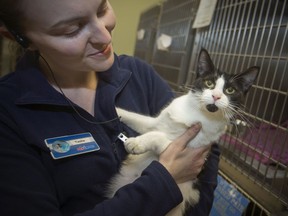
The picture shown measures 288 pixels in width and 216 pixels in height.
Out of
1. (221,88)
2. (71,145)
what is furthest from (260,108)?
(71,145)

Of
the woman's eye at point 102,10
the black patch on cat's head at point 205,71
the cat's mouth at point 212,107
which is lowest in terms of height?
the cat's mouth at point 212,107

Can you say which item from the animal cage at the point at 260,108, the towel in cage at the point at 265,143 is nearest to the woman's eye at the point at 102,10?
the animal cage at the point at 260,108

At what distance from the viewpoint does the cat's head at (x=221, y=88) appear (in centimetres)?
88

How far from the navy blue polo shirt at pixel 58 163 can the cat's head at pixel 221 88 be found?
286 millimetres

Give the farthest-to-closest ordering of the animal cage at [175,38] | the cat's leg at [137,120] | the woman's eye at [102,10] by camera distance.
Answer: the animal cage at [175,38] < the cat's leg at [137,120] < the woman's eye at [102,10]

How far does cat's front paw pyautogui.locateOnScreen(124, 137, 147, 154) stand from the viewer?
35.1 inches

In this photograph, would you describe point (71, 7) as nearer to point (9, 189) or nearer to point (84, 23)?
point (84, 23)

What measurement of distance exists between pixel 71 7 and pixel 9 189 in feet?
1.53

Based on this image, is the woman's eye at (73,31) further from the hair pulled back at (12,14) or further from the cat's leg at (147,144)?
the cat's leg at (147,144)

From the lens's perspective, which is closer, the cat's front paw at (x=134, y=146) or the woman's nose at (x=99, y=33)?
the woman's nose at (x=99, y=33)

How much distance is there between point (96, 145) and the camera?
0.82 m

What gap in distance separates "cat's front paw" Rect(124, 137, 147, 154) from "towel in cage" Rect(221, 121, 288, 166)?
0.47 metres

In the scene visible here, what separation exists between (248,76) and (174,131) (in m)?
0.32

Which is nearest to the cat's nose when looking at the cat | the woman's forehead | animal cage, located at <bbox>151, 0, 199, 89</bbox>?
the cat
